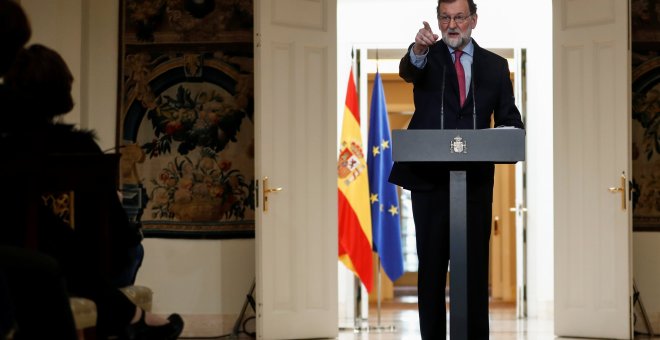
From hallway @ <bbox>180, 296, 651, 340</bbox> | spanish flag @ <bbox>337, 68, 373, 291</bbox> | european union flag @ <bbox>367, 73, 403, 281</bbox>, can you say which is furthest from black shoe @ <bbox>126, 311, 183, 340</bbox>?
european union flag @ <bbox>367, 73, 403, 281</bbox>

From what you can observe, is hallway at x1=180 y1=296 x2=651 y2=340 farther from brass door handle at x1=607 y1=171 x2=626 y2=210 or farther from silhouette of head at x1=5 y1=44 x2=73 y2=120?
silhouette of head at x1=5 y1=44 x2=73 y2=120

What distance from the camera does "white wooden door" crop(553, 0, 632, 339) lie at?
669cm

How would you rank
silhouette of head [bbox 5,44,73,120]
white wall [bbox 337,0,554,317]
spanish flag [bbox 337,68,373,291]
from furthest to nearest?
white wall [bbox 337,0,554,317] → spanish flag [bbox 337,68,373,291] → silhouette of head [bbox 5,44,73,120]

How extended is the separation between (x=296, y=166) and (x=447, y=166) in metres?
2.96

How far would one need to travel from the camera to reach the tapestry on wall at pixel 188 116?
6988 mm

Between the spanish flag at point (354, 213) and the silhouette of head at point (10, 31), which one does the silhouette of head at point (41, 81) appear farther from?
the spanish flag at point (354, 213)

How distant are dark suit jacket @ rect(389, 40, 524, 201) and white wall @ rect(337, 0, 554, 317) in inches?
174

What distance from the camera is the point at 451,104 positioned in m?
3.94

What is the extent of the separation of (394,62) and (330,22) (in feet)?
12.0

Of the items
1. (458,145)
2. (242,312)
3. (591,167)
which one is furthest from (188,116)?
(458,145)

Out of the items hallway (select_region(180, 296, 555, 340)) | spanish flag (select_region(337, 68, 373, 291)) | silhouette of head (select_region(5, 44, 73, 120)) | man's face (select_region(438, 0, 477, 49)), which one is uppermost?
man's face (select_region(438, 0, 477, 49))

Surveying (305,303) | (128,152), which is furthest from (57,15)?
(305,303)

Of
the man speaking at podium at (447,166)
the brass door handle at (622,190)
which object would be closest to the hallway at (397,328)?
the brass door handle at (622,190)

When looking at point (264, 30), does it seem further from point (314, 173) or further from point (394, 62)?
point (394, 62)
